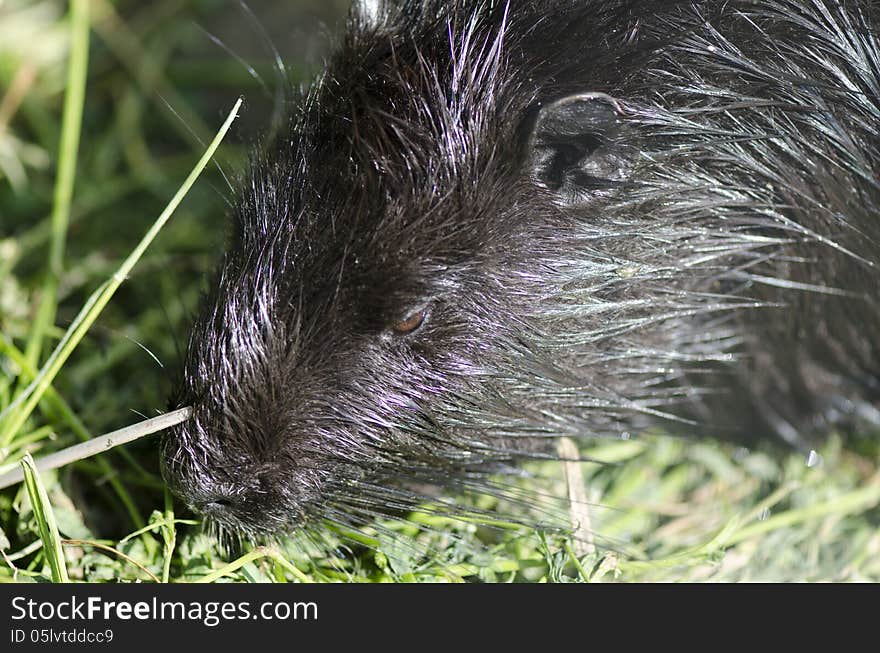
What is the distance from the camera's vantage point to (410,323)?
6.65ft

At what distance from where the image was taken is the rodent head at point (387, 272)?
2.00 metres

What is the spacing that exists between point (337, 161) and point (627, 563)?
1170 mm

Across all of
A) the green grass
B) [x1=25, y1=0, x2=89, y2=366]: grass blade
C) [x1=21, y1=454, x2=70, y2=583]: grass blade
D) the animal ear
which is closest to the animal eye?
the animal ear

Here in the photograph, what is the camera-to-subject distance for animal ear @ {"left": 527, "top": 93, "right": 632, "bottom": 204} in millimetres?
1942

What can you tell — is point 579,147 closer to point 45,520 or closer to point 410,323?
point 410,323

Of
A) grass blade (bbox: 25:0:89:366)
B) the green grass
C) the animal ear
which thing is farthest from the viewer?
grass blade (bbox: 25:0:89:366)

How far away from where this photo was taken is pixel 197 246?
3.40 metres

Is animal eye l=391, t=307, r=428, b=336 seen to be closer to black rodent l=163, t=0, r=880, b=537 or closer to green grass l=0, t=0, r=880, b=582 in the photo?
black rodent l=163, t=0, r=880, b=537

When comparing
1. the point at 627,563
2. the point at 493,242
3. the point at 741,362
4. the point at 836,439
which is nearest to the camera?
the point at 493,242

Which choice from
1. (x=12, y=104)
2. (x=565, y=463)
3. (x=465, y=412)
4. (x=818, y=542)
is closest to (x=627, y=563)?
(x=565, y=463)

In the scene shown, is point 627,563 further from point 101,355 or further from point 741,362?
point 101,355

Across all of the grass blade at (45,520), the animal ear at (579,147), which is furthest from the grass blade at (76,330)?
the animal ear at (579,147)

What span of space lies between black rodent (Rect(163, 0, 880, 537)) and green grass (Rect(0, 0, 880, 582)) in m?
0.25
